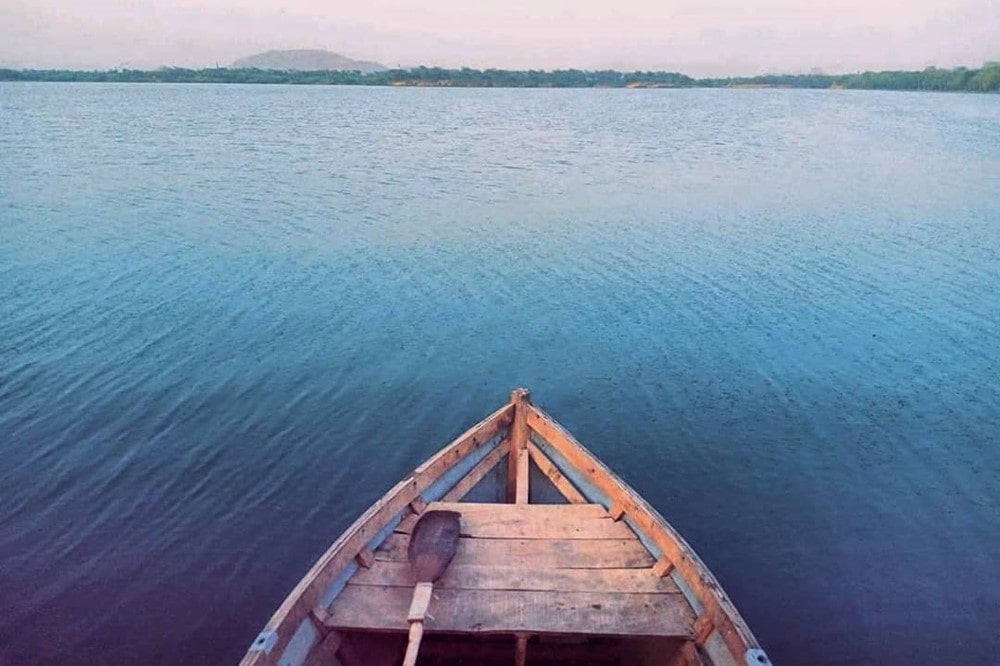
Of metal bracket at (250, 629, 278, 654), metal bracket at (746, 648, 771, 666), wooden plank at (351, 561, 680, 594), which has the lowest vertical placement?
wooden plank at (351, 561, 680, 594)

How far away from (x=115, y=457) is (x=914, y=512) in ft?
35.6

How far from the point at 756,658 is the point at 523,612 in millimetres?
1788

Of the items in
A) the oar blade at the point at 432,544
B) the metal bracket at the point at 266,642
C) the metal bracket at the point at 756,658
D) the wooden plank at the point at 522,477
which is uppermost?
the metal bracket at the point at 266,642

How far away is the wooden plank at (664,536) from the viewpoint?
17.0 ft

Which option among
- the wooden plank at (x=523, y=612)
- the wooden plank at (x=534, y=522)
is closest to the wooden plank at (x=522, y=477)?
the wooden plank at (x=534, y=522)

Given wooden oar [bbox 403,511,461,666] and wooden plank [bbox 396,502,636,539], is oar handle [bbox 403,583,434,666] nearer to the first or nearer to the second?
wooden oar [bbox 403,511,461,666]

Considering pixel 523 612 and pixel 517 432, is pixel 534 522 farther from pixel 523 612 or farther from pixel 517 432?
pixel 517 432

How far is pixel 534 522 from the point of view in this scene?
6.99 metres

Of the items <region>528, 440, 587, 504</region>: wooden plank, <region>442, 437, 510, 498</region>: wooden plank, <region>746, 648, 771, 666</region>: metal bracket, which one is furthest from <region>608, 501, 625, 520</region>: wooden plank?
<region>746, 648, 771, 666</region>: metal bracket

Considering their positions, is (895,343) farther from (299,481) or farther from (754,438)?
(299,481)

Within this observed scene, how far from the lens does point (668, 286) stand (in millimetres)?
17141

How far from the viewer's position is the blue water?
8.23 meters

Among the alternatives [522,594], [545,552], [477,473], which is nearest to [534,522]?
[545,552]

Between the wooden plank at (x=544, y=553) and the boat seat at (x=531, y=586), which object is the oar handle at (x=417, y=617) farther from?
the wooden plank at (x=544, y=553)
